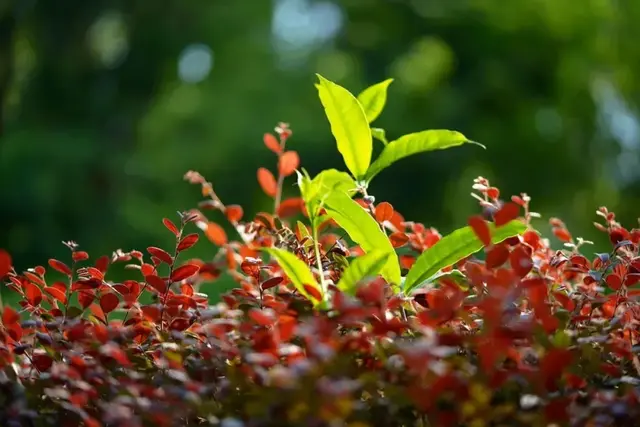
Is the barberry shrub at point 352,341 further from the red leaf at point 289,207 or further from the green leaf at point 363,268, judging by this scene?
the red leaf at point 289,207

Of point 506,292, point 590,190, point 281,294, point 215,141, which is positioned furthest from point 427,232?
point 590,190

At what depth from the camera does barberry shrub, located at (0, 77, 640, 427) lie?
101 cm

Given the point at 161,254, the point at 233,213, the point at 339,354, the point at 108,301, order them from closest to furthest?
1. the point at 339,354
2. the point at 108,301
3. the point at 161,254
4. the point at 233,213

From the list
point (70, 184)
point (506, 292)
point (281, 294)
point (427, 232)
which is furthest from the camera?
point (70, 184)

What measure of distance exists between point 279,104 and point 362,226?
879 cm

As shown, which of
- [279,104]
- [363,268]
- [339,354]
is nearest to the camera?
[339,354]

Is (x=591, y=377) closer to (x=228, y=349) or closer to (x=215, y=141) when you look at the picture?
(x=228, y=349)

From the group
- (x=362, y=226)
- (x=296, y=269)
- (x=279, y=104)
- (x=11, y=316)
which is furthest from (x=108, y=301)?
(x=279, y=104)

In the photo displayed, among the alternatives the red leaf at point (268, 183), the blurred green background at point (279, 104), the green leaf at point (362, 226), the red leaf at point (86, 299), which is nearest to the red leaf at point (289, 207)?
the red leaf at point (268, 183)

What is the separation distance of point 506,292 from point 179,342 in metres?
0.53

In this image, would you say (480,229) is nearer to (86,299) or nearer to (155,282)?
(155,282)

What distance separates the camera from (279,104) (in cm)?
1012

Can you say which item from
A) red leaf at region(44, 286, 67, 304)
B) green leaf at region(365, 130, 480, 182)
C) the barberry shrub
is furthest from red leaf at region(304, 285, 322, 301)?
red leaf at region(44, 286, 67, 304)

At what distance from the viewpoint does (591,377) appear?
1230 mm
